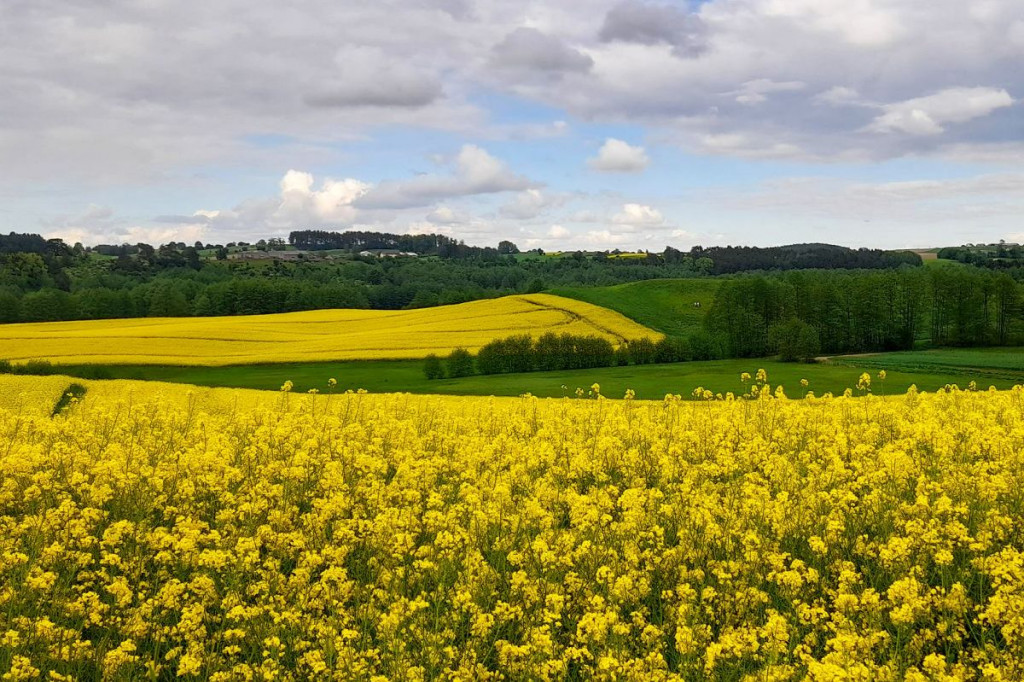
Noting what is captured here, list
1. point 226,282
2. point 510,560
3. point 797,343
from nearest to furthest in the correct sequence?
point 510,560 → point 797,343 → point 226,282

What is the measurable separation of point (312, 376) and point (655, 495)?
4400 centimetres

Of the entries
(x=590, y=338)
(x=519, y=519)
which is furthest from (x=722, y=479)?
(x=590, y=338)

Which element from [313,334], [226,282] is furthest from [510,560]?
[226,282]

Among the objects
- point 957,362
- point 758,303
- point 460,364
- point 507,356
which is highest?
point 758,303

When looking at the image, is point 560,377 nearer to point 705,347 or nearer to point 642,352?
point 642,352

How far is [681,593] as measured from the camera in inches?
274

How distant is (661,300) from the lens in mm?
110625

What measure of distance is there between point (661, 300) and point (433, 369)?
65.9 meters

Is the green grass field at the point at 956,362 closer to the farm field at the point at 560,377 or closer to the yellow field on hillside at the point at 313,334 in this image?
the farm field at the point at 560,377

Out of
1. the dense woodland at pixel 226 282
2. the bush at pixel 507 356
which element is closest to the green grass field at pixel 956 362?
the bush at pixel 507 356

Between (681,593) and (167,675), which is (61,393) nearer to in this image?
(167,675)

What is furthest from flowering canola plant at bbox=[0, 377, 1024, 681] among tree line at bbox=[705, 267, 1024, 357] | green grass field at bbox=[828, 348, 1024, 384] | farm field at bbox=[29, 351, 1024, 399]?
Answer: tree line at bbox=[705, 267, 1024, 357]

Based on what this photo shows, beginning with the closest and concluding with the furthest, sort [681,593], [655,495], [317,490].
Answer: [681,593] → [655,495] → [317,490]

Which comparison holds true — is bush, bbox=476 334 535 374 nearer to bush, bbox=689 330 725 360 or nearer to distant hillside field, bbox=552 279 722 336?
bush, bbox=689 330 725 360
